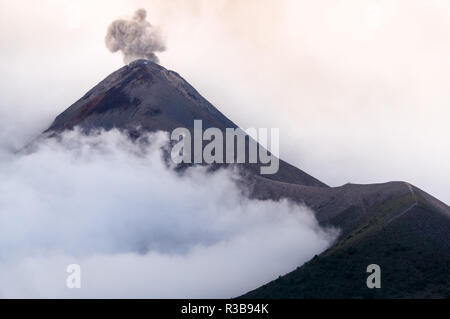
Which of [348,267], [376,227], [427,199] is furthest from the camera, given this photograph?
[427,199]

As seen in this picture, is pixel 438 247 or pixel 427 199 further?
pixel 427 199

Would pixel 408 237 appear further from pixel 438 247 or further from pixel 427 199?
pixel 427 199
